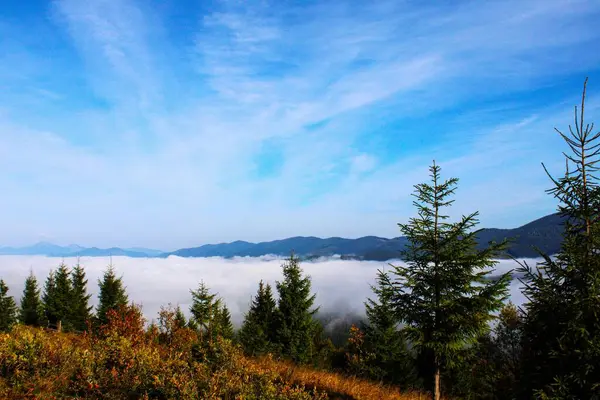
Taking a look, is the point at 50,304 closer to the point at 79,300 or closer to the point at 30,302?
the point at 79,300

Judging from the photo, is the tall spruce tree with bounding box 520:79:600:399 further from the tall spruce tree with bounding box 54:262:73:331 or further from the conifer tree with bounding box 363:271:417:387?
the tall spruce tree with bounding box 54:262:73:331

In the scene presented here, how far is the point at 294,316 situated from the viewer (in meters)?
30.3

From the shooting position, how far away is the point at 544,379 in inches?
239

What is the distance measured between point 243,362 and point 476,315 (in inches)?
310

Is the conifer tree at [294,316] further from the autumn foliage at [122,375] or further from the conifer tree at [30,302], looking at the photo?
the conifer tree at [30,302]

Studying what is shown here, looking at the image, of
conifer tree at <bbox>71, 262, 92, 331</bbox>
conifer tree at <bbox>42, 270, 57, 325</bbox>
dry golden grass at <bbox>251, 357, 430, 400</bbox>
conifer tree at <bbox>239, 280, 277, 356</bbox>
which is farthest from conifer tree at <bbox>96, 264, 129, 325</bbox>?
dry golden grass at <bbox>251, 357, 430, 400</bbox>

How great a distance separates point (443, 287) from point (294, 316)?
19.8 m

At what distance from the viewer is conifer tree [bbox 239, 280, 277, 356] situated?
29.3m

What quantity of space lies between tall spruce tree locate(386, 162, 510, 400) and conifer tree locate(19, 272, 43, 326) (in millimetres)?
61803

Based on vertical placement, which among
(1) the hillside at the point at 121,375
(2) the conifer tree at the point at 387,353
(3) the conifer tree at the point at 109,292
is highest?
(1) the hillside at the point at 121,375

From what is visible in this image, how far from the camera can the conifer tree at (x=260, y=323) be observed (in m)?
29.3

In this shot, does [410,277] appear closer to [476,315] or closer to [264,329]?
[476,315]

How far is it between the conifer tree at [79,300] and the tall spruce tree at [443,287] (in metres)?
48.6

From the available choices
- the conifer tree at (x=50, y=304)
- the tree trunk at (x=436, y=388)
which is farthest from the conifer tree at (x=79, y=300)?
the tree trunk at (x=436, y=388)
